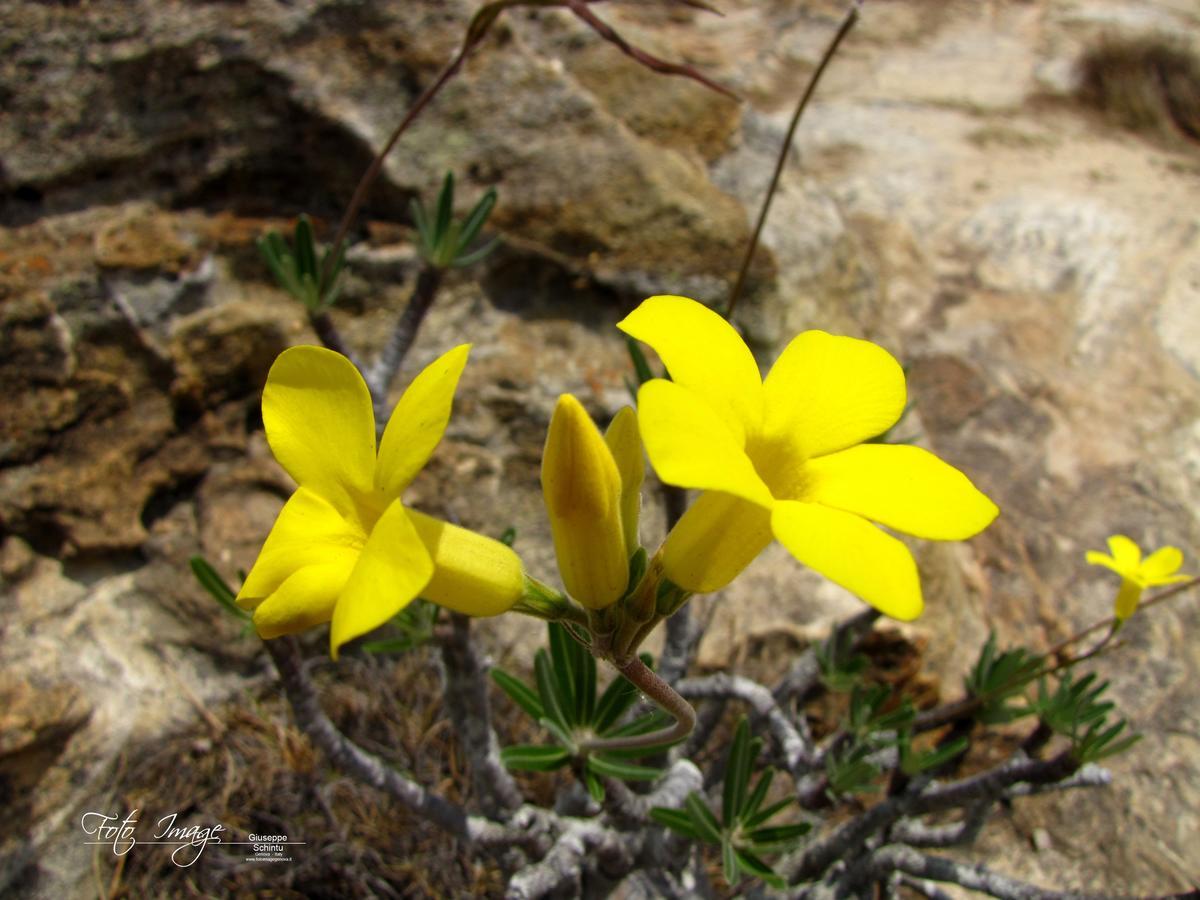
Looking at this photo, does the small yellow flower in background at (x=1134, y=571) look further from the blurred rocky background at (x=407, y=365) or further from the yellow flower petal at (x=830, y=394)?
the yellow flower petal at (x=830, y=394)

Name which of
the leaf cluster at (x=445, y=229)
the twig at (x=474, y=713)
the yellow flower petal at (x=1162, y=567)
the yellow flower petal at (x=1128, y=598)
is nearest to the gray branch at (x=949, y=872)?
the yellow flower petal at (x=1128, y=598)

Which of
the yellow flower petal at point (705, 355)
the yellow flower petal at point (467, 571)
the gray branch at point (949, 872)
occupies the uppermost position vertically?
the yellow flower petal at point (705, 355)

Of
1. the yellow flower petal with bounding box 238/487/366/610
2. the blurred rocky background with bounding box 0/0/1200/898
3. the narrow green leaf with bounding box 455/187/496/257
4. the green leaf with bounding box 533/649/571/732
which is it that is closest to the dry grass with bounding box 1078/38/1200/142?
the blurred rocky background with bounding box 0/0/1200/898

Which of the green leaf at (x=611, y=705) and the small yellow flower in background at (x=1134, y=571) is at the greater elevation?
the small yellow flower in background at (x=1134, y=571)

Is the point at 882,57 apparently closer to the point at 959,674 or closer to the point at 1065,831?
the point at 959,674

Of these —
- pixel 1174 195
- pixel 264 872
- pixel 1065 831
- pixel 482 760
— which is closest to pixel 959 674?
pixel 1065 831

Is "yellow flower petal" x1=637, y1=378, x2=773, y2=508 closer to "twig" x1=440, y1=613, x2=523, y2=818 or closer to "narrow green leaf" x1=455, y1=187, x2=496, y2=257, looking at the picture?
"twig" x1=440, y1=613, x2=523, y2=818
